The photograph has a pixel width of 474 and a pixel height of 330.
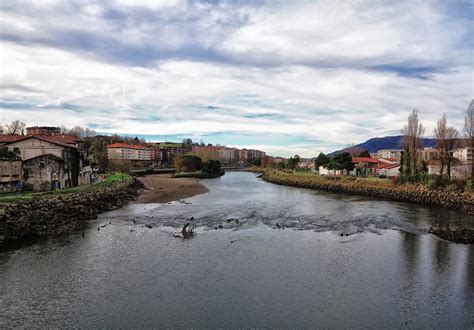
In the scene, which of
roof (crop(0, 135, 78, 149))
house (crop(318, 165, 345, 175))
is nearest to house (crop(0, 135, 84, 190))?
roof (crop(0, 135, 78, 149))

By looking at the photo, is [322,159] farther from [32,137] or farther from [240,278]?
[240,278]

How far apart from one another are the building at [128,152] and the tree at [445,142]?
68.5 metres

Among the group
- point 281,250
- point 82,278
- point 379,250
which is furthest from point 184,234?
point 379,250

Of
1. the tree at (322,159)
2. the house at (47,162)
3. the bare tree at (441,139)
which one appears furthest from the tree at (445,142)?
the house at (47,162)

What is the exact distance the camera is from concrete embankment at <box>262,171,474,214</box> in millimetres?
31688

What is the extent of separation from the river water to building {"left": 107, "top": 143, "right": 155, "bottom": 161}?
2908 inches

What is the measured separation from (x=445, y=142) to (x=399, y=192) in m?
7.52

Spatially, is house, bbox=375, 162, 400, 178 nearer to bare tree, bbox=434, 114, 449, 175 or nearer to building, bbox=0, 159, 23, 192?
bare tree, bbox=434, 114, 449, 175

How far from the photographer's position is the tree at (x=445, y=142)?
38969mm

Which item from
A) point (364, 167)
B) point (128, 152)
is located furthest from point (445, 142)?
point (128, 152)

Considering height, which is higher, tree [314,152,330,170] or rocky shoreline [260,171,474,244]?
tree [314,152,330,170]

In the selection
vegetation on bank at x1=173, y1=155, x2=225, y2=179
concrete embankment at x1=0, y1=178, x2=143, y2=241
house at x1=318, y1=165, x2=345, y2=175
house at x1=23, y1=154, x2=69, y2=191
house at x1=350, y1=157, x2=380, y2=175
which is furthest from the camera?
vegetation on bank at x1=173, y1=155, x2=225, y2=179

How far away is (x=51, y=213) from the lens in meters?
22.2

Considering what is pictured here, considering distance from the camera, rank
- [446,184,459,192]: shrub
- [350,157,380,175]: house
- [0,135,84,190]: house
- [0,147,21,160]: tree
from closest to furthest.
→ [0,147,21,160]: tree → [0,135,84,190]: house → [446,184,459,192]: shrub → [350,157,380,175]: house
